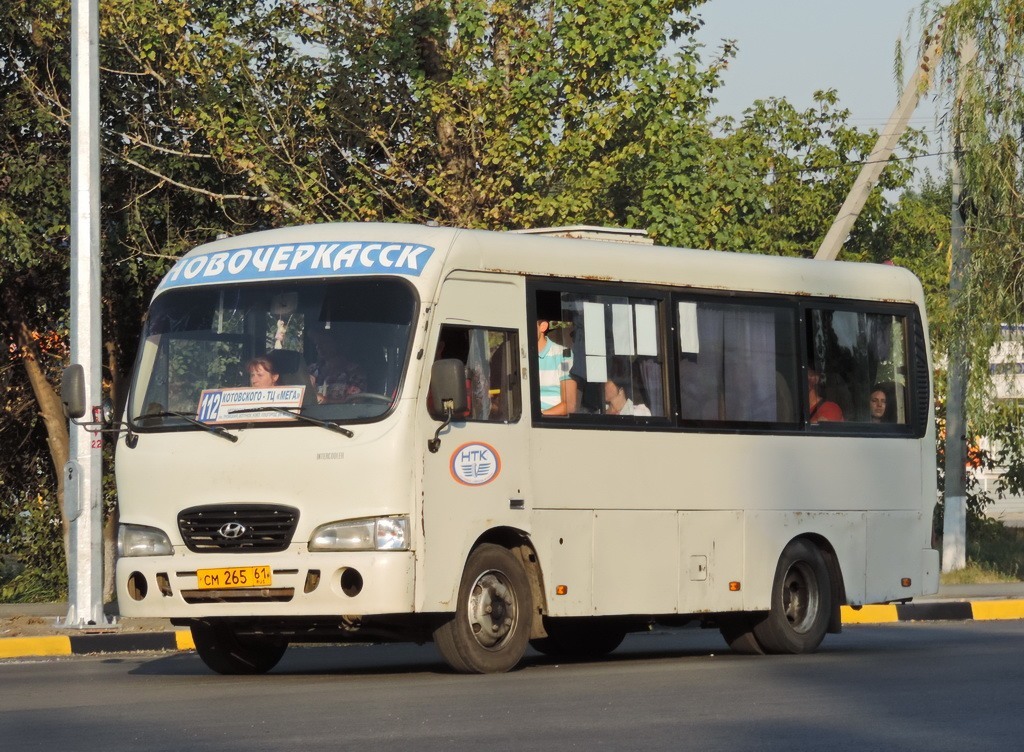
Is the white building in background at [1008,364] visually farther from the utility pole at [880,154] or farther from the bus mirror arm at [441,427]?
the bus mirror arm at [441,427]

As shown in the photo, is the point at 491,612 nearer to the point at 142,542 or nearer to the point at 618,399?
the point at 618,399

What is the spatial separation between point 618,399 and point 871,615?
7460 millimetres

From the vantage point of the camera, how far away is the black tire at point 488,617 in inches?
482

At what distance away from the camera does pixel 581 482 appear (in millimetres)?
13117

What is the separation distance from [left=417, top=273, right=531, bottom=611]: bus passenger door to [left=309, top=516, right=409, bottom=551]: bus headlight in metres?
0.16

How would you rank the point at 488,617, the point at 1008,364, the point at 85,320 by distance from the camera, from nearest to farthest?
the point at 488,617 < the point at 85,320 < the point at 1008,364

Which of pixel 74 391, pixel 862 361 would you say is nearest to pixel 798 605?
pixel 862 361

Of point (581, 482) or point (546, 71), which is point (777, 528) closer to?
point (581, 482)

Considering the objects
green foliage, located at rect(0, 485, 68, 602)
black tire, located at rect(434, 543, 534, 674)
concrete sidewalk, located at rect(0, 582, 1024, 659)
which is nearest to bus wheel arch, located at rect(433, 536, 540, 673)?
black tire, located at rect(434, 543, 534, 674)

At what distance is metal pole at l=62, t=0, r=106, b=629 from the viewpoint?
17641 mm

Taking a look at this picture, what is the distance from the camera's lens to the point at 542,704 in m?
10.4

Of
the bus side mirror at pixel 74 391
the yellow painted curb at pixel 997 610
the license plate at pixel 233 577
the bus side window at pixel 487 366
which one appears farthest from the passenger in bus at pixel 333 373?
the yellow painted curb at pixel 997 610

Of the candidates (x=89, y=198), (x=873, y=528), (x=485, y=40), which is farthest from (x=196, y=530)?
(x=485, y=40)

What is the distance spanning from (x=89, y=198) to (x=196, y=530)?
685cm
